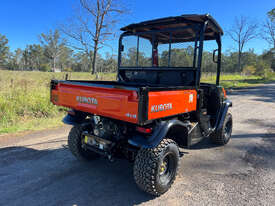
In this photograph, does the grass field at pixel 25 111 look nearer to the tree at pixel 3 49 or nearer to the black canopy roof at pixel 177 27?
the black canopy roof at pixel 177 27

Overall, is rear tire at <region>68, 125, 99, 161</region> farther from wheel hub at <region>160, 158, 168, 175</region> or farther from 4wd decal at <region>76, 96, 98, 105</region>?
wheel hub at <region>160, 158, 168, 175</region>

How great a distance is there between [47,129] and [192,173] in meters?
4.03

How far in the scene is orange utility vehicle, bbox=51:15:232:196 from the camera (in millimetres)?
2486

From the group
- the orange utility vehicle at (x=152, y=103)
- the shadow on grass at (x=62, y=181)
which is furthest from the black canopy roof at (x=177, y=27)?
the shadow on grass at (x=62, y=181)

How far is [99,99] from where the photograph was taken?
2.67 metres

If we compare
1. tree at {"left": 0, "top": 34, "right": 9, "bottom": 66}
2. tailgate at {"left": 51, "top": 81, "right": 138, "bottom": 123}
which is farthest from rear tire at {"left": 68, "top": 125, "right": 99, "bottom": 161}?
tree at {"left": 0, "top": 34, "right": 9, "bottom": 66}

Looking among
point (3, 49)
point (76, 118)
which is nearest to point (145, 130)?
point (76, 118)

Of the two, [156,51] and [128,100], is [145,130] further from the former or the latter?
[156,51]

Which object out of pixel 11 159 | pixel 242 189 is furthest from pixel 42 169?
pixel 242 189

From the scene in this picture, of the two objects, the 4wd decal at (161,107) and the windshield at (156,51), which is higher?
the windshield at (156,51)

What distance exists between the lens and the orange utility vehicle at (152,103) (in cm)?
249

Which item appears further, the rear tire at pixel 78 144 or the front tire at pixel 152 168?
the rear tire at pixel 78 144

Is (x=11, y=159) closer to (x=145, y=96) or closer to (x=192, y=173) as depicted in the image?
(x=145, y=96)

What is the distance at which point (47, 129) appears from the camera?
18.1 ft
